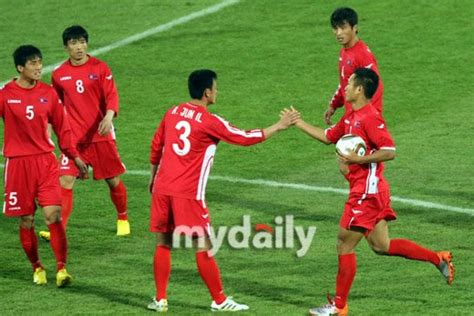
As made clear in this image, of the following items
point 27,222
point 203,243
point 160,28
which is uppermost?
point 160,28

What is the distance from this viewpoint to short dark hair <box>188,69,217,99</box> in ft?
42.2

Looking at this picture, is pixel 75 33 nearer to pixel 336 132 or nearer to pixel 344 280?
pixel 336 132

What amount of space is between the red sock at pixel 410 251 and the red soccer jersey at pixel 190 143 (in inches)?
61.8

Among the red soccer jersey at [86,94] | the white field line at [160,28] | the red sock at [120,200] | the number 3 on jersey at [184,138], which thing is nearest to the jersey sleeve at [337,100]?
the red soccer jersey at [86,94]

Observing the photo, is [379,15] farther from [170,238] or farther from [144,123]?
[170,238]

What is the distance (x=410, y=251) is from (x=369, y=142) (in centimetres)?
116

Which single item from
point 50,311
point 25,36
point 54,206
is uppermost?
point 25,36

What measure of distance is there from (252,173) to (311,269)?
4.40 meters

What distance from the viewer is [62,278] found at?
13.9m

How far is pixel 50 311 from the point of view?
1310cm

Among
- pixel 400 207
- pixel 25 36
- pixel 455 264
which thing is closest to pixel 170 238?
pixel 455 264

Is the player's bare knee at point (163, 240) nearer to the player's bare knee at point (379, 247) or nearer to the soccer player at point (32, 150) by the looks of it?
the soccer player at point (32, 150)

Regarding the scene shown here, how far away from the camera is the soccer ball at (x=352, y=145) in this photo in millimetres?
12695
